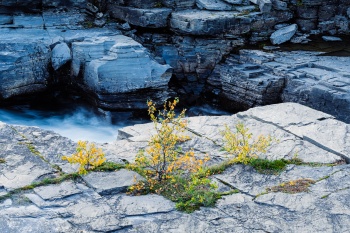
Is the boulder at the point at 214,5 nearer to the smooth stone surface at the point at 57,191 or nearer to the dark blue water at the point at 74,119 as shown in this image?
the dark blue water at the point at 74,119

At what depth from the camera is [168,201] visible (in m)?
4.50

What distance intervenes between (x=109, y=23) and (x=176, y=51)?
1.92 meters

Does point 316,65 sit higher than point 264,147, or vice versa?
point 264,147

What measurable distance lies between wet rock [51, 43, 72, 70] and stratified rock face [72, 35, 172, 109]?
15cm

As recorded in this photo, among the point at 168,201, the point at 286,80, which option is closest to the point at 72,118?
the point at 286,80

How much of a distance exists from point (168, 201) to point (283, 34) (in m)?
9.86

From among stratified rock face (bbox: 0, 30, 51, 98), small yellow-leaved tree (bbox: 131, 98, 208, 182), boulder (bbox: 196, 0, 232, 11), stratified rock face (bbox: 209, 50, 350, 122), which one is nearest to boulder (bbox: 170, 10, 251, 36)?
boulder (bbox: 196, 0, 232, 11)

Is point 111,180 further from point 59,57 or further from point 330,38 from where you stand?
point 330,38

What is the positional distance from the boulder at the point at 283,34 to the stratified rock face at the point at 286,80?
0.80 metres

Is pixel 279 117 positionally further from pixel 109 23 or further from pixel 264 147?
pixel 109 23

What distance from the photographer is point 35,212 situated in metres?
4.21

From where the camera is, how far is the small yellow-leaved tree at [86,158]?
4.89 metres

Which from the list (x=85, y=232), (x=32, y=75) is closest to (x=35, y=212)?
(x=85, y=232)

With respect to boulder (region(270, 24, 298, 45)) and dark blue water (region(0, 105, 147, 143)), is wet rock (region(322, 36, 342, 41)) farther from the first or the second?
dark blue water (region(0, 105, 147, 143))
